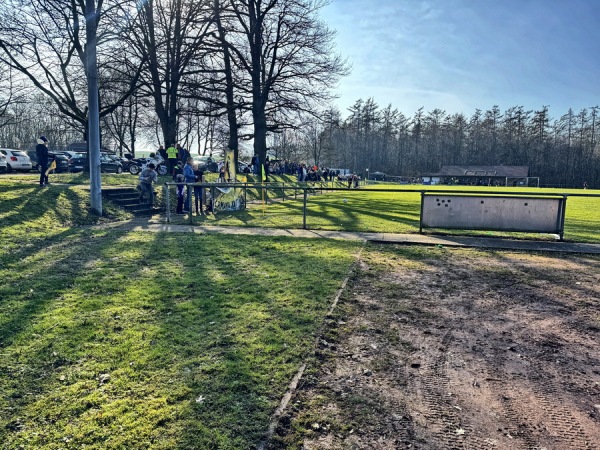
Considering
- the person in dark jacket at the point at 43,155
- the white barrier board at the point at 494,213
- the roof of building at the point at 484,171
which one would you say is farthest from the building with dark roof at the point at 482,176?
the person in dark jacket at the point at 43,155

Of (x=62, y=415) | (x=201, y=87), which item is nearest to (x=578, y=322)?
(x=62, y=415)

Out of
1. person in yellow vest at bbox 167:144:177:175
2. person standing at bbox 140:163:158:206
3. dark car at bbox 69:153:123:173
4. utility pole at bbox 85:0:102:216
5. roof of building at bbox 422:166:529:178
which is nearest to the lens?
utility pole at bbox 85:0:102:216

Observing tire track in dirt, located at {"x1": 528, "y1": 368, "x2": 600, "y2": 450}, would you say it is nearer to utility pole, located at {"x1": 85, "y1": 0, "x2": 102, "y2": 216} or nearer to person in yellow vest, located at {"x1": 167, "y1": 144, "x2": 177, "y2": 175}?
utility pole, located at {"x1": 85, "y1": 0, "x2": 102, "y2": 216}

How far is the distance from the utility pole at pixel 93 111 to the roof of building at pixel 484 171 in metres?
87.3

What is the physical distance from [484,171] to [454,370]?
101460mm

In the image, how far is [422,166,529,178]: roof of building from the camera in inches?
3554

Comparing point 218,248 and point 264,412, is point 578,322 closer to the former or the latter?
point 264,412

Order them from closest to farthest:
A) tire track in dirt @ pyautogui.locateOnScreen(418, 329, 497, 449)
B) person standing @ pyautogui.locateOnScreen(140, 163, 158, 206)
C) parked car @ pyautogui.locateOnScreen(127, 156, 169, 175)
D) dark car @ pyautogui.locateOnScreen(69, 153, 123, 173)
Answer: tire track in dirt @ pyautogui.locateOnScreen(418, 329, 497, 449), person standing @ pyautogui.locateOnScreen(140, 163, 158, 206), parked car @ pyautogui.locateOnScreen(127, 156, 169, 175), dark car @ pyautogui.locateOnScreen(69, 153, 123, 173)

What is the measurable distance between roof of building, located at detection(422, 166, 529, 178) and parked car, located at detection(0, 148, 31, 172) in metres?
81.8

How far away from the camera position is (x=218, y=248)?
8805 millimetres

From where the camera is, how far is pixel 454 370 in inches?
146

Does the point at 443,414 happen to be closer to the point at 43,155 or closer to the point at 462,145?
the point at 43,155

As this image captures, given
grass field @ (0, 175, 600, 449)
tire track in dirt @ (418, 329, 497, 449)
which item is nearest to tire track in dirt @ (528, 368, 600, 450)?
tire track in dirt @ (418, 329, 497, 449)

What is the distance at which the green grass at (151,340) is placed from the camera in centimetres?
277
